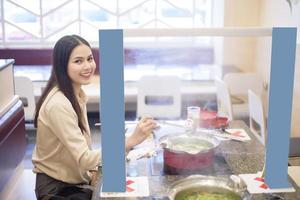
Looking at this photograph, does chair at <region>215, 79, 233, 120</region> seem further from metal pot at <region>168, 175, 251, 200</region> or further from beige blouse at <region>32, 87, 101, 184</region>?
metal pot at <region>168, 175, 251, 200</region>

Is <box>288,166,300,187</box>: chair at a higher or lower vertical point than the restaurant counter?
lower

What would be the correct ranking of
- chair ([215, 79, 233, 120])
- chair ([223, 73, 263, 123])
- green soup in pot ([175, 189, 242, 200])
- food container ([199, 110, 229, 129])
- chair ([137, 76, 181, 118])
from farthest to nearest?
chair ([223, 73, 263, 123])
chair ([137, 76, 181, 118])
chair ([215, 79, 233, 120])
food container ([199, 110, 229, 129])
green soup in pot ([175, 189, 242, 200])

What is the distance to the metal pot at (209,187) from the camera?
5.14ft

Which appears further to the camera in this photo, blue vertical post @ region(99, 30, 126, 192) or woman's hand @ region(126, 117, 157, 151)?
woman's hand @ region(126, 117, 157, 151)

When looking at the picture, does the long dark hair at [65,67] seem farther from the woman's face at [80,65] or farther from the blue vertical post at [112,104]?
the blue vertical post at [112,104]

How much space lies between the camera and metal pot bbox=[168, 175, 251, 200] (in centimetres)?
157

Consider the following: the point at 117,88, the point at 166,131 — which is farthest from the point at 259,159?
the point at 117,88

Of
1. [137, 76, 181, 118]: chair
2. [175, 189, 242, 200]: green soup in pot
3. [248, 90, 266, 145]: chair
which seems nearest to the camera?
[175, 189, 242, 200]: green soup in pot

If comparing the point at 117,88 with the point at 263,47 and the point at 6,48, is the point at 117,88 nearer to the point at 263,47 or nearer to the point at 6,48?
the point at 263,47

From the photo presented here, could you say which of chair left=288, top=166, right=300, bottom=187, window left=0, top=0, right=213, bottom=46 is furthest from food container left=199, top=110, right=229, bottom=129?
window left=0, top=0, right=213, bottom=46

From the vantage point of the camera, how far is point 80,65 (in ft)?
6.64

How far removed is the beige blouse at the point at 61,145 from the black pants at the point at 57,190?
0.08ft

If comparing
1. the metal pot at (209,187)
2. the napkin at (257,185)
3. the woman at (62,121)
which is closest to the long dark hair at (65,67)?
the woman at (62,121)

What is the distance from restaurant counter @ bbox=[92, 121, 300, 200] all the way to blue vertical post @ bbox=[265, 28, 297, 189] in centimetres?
16
